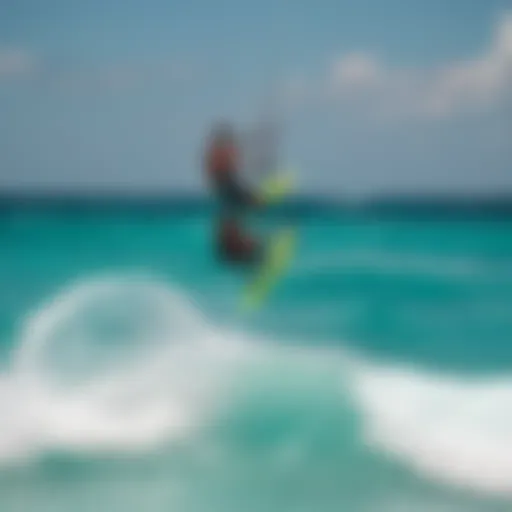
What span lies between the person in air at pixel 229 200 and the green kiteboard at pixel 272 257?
0.02 m

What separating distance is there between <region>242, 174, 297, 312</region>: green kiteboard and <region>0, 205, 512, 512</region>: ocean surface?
0.07ft

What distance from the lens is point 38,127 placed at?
5.66 ft

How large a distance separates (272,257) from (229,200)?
0.47 feet

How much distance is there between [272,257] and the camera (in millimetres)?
1691

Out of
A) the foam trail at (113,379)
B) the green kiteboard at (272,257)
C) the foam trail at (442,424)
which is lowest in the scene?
the foam trail at (442,424)

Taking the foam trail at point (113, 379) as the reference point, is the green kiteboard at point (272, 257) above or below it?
above

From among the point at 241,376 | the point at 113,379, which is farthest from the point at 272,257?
the point at 113,379

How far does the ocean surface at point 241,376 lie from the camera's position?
1.67 m

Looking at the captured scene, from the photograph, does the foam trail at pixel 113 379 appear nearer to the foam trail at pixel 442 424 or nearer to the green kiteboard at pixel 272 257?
the green kiteboard at pixel 272 257

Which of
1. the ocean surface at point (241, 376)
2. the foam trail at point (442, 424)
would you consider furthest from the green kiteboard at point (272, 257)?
the foam trail at point (442, 424)

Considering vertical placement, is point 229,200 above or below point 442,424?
above

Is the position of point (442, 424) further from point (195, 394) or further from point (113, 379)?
point (113, 379)

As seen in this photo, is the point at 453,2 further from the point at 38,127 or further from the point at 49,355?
the point at 49,355

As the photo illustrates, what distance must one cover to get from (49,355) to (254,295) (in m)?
0.43
